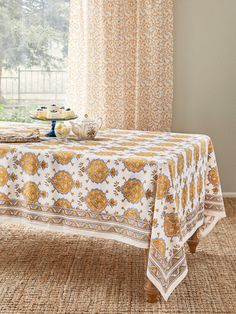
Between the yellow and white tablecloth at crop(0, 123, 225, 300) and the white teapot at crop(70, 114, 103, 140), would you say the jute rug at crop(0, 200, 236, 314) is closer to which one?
the yellow and white tablecloth at crop(0, 123, 225, 300)

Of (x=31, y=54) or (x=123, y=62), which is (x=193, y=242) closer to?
(x=123, y=62)

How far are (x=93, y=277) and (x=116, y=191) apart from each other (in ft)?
2.21

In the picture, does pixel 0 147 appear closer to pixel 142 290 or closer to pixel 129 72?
pixel 142 290

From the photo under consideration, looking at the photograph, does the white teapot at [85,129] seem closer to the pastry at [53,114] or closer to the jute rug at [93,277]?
the pastry at [53,114]

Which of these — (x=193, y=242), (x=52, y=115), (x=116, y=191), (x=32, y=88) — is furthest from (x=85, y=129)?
(x=32, y=88)

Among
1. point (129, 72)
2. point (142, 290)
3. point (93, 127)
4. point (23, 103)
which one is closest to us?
point (142, 290)

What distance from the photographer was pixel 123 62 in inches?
191

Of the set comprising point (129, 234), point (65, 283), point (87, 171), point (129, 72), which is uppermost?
point (129, 72)

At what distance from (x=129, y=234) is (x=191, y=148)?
0.64m

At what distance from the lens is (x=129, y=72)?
16.0 ft

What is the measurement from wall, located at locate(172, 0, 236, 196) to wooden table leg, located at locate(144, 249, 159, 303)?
2510 mm

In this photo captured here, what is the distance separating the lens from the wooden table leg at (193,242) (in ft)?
11.7

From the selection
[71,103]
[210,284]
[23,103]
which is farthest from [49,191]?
[23,103]

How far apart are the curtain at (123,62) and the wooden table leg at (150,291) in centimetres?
230
